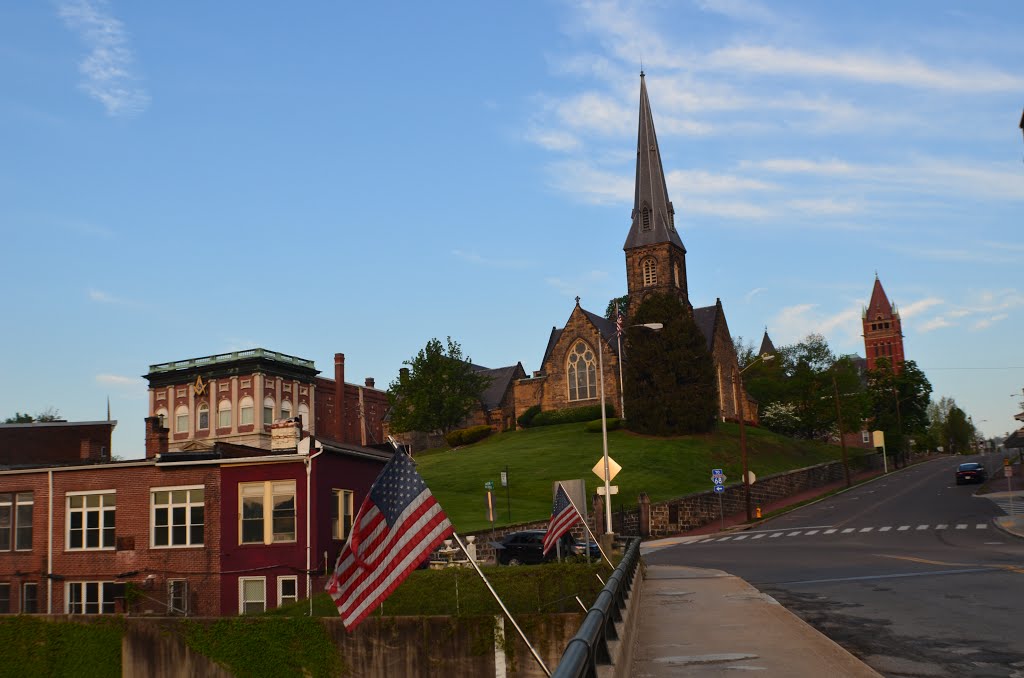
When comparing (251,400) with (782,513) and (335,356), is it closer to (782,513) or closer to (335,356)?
(335,356)

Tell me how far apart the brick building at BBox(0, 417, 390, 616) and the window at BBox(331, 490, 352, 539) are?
44 millimetres

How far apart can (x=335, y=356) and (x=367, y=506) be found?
82.2 metres

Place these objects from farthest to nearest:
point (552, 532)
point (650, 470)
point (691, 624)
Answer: point (650, 470) < point (552, 532) < point (691, 624)

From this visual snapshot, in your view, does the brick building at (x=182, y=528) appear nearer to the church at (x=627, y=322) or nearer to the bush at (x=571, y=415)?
the bush at (x=571, y=415)

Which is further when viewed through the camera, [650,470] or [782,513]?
[650,470]

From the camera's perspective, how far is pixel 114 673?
26.6 meters

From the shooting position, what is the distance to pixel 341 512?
110ft

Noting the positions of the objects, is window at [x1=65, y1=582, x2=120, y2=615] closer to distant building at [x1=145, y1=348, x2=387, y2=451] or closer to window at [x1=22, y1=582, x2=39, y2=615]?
window at [x1=22, y1=582, x2=39, y2=615]

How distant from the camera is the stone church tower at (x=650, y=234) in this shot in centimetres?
9881

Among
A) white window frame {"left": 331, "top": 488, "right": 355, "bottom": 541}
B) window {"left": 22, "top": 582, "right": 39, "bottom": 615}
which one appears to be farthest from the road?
window {"left": 22, "top": 582, "right": 39, "bottom": 615}

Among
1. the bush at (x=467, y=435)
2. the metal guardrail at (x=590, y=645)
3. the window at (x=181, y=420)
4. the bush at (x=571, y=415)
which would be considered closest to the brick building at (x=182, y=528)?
the metal guardrail at (x=590, y=645)

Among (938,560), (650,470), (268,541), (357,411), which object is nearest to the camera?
(938,560)

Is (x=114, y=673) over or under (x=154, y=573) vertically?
under

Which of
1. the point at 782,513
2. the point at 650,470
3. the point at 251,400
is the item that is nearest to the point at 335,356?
the point at 251,400
